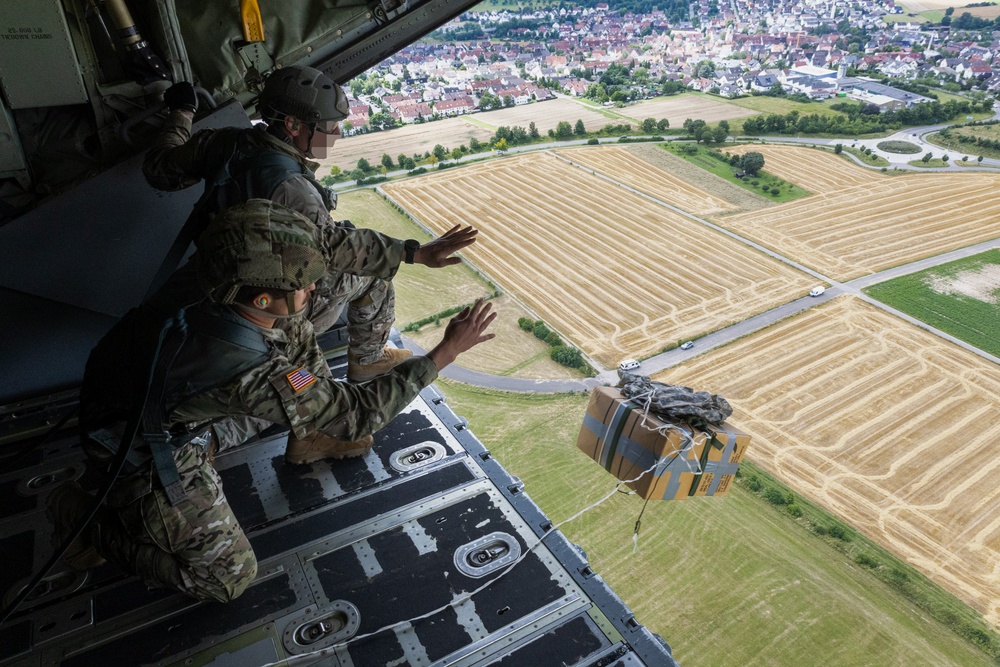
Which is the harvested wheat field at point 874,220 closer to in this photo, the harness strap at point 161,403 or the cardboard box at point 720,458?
the cardboard box at point 720,458

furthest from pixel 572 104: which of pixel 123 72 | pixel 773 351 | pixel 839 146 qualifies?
pixel 123 72

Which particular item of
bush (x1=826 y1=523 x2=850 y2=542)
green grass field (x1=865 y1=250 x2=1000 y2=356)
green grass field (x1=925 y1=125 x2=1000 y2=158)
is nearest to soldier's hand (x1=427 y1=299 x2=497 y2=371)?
bush (x1=826 y1=523 x2=850 y2=542)

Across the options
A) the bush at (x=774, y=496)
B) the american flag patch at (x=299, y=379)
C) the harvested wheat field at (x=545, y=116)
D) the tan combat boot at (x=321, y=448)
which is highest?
the american flag patch at (x=299, y=379)

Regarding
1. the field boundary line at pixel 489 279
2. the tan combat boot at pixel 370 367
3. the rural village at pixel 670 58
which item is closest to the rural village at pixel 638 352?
the field boundary line at pixel 489 279

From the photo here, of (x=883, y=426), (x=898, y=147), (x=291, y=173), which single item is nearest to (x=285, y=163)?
(x=291, y=173)

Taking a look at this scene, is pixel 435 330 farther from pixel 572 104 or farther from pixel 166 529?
pixel 572 104

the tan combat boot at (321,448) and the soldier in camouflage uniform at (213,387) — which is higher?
the soldier in camouflage uniform at (213,387)
